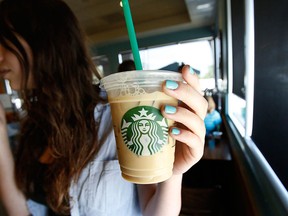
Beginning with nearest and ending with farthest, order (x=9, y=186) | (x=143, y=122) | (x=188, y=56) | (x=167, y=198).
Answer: (x=143, y=122) < (x=167, y=198) < (x=9, y=186) < (x=188, y=56)

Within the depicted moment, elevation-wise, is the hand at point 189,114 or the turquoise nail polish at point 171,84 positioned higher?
the turquoise nail polish at point 171,84

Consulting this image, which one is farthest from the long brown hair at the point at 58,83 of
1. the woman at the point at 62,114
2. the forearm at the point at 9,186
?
the forearm at the point at 9,186

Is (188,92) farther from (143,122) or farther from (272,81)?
(272,81)

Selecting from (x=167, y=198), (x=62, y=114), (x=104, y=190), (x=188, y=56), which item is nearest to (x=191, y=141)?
(x=167, y=198)

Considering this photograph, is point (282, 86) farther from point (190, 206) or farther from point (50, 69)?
point (190, 206)

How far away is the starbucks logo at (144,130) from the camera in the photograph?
38 centimetres

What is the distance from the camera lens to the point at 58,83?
30.6 inches

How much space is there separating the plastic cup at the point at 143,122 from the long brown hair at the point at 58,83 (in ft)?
1.20

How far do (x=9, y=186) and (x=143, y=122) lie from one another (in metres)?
0.83

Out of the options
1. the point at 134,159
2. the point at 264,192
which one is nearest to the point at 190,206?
the point at 264,192

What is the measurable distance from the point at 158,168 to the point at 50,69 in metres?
0.59

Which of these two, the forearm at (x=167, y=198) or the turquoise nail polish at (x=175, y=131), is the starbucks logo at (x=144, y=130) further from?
the forearm at (x=167, y=198)

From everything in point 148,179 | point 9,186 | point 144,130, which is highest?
point 144,130

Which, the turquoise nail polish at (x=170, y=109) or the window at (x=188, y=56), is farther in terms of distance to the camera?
the window at (x=188, y=56)
